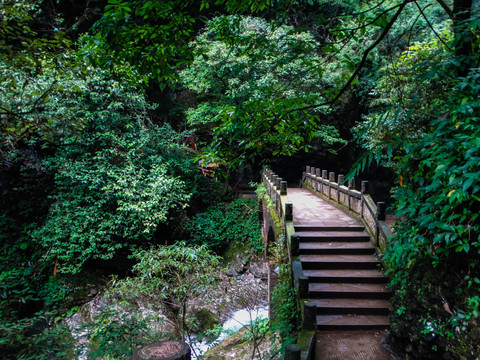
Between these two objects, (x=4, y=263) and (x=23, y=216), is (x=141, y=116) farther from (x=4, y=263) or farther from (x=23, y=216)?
(x=4, y=263)

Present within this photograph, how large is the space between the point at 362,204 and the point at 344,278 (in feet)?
9.34

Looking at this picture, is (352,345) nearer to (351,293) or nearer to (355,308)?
(355,308)

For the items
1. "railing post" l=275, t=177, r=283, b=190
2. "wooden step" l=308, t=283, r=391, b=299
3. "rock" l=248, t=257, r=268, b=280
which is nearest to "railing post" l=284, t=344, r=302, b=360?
"wooden step" l=308, t=283, r=391, b=299

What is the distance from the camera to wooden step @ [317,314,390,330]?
20.8ft

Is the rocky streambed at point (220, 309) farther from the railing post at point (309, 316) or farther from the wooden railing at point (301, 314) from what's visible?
the railing post at point (309, 316)

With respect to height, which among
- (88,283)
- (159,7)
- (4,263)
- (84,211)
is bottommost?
(88,283)

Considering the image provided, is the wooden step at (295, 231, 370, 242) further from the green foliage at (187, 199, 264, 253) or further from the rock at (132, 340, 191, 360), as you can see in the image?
the green foliage at (187, 199, 264, 253)

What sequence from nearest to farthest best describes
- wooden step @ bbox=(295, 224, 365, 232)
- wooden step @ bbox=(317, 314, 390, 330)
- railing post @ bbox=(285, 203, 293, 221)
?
1. wooden step @ bbox=(317, 314, 390, 330)
2. railing post @ bbox=(285, 203, 293, 221)
3. wooden step @ bbox=(295, 224, 365, 232)

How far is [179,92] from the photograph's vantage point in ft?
67.8

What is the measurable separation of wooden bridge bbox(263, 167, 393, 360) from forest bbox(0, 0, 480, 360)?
0.60 meters

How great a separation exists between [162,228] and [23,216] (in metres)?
5.95

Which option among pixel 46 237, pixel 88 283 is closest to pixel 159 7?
pixel 46 237

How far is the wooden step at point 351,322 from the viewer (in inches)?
250

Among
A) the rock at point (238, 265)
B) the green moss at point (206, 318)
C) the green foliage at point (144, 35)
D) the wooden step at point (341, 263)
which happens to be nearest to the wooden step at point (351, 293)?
the wooden step at point (341, 263)
